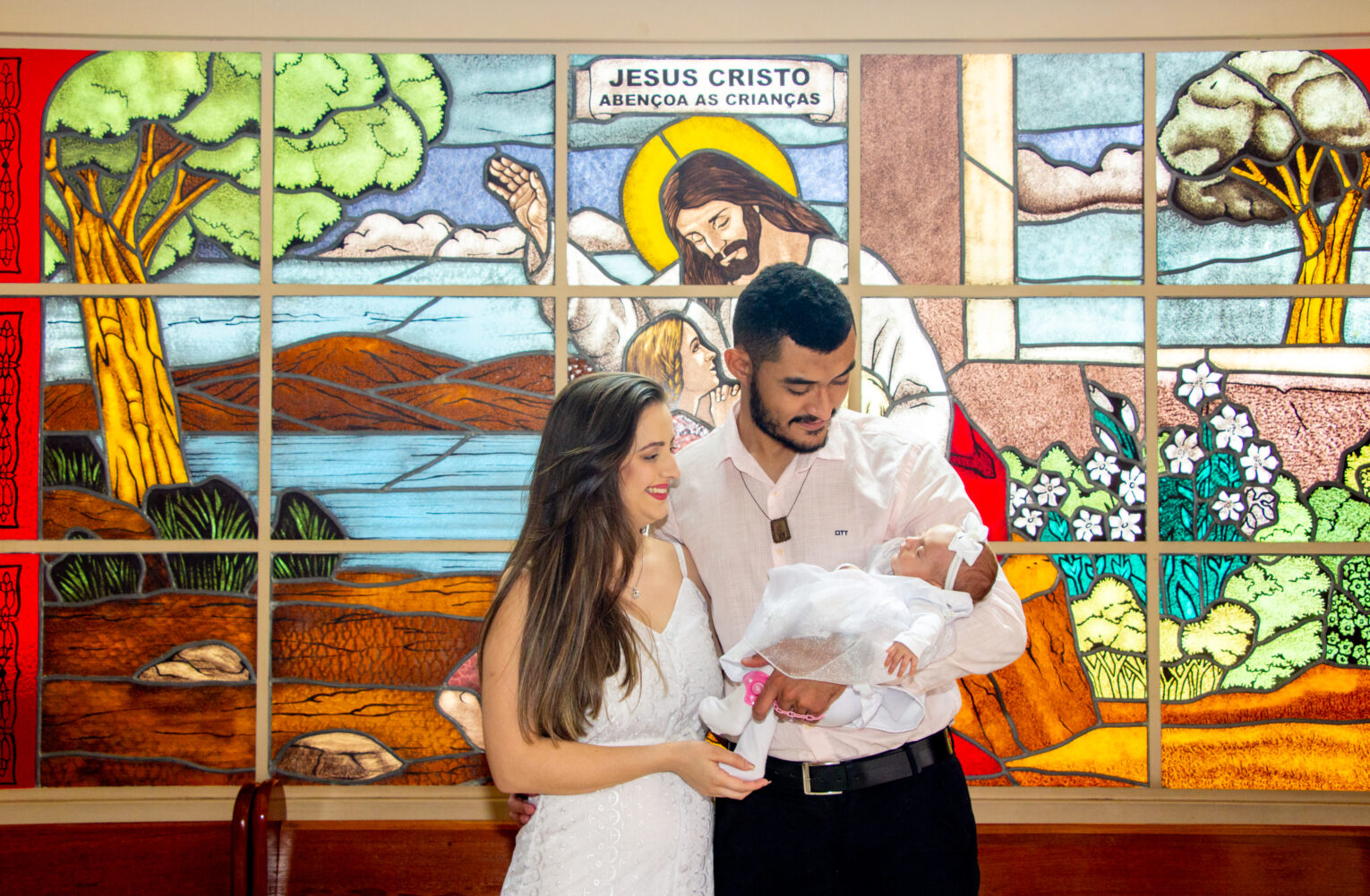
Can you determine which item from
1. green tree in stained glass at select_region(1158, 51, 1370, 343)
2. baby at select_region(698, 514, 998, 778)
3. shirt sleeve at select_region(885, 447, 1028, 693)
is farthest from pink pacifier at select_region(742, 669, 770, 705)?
green tree in stained glass at select_region(1158, 51, 1370, 343)

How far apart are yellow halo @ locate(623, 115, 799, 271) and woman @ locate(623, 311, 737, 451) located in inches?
8.6

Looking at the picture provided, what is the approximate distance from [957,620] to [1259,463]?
6.51 feet

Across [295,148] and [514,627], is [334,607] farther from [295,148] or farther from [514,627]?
[514,627]

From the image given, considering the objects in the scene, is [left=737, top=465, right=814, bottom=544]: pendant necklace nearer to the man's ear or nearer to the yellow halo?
the man's ear

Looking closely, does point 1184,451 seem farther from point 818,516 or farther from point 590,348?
point 590,348

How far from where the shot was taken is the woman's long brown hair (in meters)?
1.54

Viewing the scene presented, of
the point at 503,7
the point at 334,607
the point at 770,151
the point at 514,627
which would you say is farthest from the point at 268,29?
the point at 514,627

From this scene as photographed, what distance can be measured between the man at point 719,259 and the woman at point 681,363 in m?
0.03

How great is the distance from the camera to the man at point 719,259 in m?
3.02

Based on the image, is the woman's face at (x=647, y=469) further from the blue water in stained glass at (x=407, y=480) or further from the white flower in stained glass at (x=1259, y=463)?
the white flower in stained glass at (x=1259, y=463)

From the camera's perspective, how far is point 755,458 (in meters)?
1.87

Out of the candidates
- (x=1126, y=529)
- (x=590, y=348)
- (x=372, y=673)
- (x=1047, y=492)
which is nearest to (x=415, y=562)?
(x=372, y=673)

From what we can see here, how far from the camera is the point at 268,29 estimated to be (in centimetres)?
304

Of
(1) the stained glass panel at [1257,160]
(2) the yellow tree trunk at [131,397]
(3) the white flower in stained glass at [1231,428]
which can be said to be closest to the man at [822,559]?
(3) the white flower in stained glass at [1231,428]
